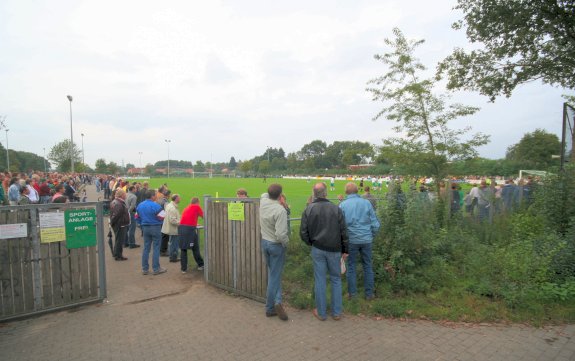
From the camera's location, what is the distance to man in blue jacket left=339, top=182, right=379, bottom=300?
207 inches

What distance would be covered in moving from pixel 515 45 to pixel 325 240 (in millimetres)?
10077

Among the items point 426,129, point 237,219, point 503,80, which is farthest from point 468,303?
point 503,80

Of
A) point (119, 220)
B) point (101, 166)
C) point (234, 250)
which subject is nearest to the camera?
point (234, 250)

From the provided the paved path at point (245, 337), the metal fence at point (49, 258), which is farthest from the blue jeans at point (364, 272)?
the metal fence at point (49, 258)

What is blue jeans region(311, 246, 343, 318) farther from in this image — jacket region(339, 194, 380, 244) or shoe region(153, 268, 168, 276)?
shoe region(153, 268, 168, 276)

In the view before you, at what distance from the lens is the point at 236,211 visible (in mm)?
5648

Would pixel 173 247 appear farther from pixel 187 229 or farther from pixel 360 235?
pixel 360 235

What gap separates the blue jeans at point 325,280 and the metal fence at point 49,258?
12.1ft

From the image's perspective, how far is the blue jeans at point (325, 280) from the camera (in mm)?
4695

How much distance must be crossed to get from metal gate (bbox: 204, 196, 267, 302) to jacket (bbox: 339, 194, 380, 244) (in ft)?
4.93

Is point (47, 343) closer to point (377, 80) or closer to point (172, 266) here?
point (172, 266)

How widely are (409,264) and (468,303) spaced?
100 cm

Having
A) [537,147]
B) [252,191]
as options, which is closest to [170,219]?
[252,191]

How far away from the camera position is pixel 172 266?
7855 mm
